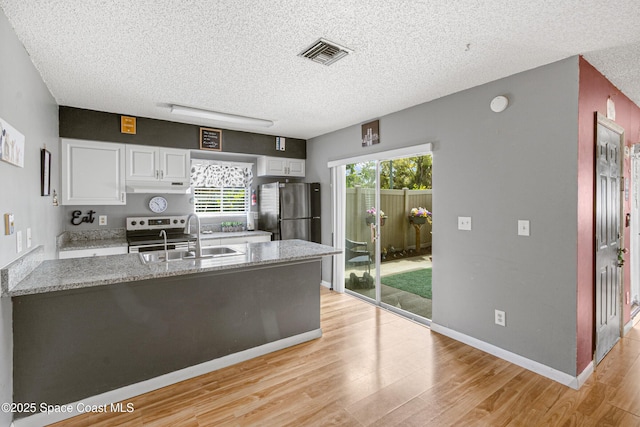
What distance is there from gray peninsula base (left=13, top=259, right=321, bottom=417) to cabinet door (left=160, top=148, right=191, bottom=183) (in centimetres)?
222

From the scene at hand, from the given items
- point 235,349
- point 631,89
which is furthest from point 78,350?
point 631,89

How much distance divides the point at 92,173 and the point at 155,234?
3.48 feet

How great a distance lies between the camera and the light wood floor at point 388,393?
1994mm

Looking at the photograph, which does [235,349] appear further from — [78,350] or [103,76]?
[103,76]

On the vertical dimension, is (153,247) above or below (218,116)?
below

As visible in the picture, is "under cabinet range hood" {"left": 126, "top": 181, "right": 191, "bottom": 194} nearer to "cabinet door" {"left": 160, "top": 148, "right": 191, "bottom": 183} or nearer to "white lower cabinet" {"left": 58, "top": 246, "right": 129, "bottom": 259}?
"cabinet door" {"left": 160, "top": 148, "right": 191, "bottom": 183}

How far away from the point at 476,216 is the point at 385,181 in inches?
59.0

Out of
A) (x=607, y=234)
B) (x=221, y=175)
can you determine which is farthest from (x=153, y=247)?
(x=607, y=234)

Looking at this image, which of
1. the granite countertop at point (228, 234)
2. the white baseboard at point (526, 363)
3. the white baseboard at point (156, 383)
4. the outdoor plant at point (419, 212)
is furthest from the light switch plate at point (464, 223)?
the granite countertop at point (228, 234)

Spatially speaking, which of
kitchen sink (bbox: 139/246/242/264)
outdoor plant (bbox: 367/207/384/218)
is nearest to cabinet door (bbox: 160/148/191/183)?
kitchen sink (bbox: 139/246/242/264)

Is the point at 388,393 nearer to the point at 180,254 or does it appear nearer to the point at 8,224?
the point at 180,254

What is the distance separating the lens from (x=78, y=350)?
206 centimetres

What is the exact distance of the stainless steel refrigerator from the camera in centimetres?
482

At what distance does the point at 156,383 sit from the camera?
7.56 feet
